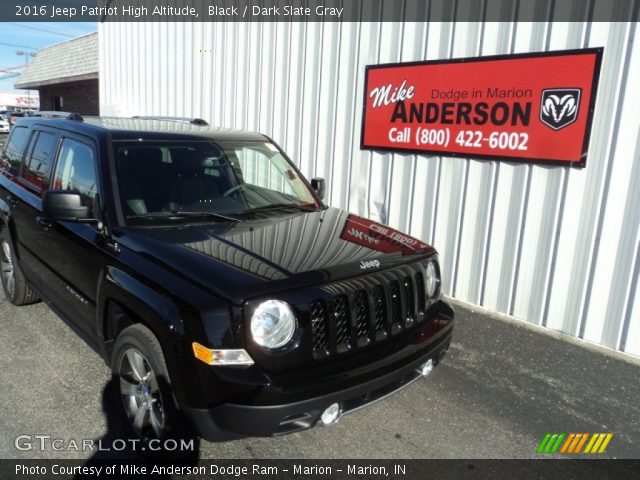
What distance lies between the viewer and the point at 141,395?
283 cm

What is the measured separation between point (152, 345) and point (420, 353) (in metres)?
1.47

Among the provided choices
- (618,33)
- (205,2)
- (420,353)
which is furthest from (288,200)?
(205,2)

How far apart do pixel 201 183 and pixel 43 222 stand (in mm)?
1358

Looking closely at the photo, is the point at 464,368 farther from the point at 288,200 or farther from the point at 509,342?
the point at 288,200

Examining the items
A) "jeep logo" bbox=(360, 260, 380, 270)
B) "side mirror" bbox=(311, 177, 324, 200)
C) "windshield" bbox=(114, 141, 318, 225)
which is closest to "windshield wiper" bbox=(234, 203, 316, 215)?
"windshield" bbox=(114, 141, 318, 225)

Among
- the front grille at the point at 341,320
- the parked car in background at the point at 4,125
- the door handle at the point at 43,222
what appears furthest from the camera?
the parked car in background at the point at 4,125

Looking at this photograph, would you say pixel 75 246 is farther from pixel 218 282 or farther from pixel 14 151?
pixel 14 151

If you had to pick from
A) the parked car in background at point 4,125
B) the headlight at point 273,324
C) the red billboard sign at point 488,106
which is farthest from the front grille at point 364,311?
the parked car in background at point 4,125

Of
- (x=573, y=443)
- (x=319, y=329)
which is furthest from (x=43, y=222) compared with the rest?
(x=573, y=443)

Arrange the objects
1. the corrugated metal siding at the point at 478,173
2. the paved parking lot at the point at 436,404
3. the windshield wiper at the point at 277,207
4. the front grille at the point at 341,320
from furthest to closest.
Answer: the corrugated metal siding at the point at 478,173
the windshield wiper at the point at 277,207
the paved parking lot at the point at 436,404
the front grille at the point at 341,320

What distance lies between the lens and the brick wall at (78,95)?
17.4 metres

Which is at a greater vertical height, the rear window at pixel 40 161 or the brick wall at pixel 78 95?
the brick wall at pixel 78 95

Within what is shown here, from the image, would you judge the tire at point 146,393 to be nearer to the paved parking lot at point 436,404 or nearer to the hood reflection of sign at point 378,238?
the paved parking lot at point 436,404

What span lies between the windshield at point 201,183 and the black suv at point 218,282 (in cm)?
1
